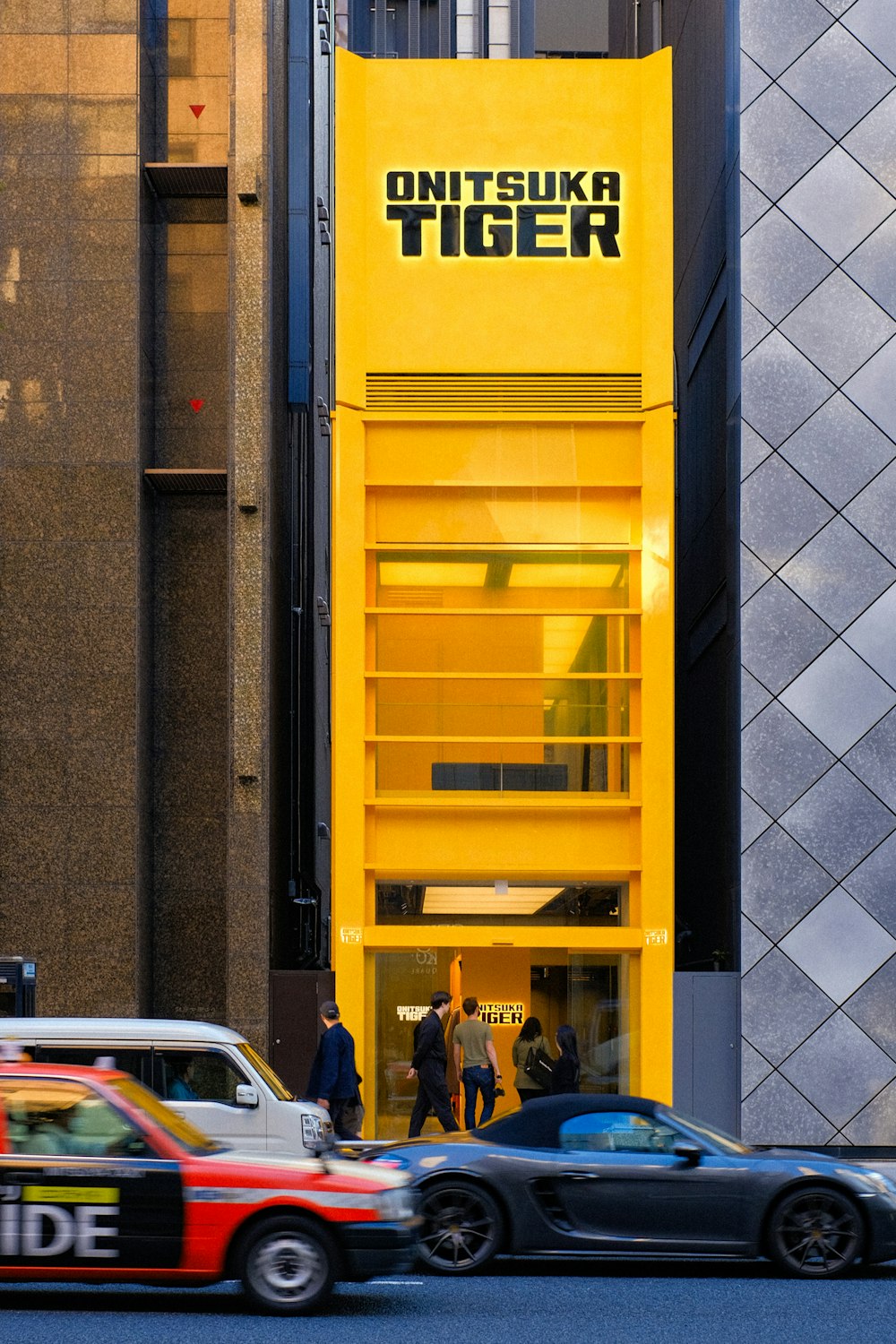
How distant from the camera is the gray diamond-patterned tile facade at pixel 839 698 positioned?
19406 millimetres

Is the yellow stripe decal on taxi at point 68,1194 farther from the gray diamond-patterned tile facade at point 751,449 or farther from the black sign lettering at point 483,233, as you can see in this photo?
the black sign lettering at point 483,233

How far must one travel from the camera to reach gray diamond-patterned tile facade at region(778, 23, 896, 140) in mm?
20297

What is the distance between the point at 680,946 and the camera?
2889 centimetres

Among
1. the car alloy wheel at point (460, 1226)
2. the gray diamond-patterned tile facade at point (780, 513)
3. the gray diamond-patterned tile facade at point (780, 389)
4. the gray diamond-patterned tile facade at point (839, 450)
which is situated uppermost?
the gray diamond-patterned tile facade at point (780, 389)

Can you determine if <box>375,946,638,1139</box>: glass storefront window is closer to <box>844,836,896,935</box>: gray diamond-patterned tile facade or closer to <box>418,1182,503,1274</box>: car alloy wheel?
<box>844,836,896,935</box>: gray diamond-patterned tile facade

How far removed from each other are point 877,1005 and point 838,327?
25.2 feet

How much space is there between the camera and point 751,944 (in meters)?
19.1

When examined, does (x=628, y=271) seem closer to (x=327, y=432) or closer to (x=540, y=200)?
(x=540, y=200)

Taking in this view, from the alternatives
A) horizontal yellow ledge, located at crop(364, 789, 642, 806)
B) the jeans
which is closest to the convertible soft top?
the jeans

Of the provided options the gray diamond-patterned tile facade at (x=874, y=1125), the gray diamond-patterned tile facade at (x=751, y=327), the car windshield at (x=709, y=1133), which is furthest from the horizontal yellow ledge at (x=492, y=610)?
the car windshield at (x=709, y=1133)

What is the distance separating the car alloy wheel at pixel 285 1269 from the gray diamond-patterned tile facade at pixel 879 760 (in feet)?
37.5

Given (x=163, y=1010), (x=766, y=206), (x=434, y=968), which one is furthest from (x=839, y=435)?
(x=163, y=1010)

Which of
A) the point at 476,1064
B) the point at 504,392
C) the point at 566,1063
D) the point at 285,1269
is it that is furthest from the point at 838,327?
the point at 285,1269

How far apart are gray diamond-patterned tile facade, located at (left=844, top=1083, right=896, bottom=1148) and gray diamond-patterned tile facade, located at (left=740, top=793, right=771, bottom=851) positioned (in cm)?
305
